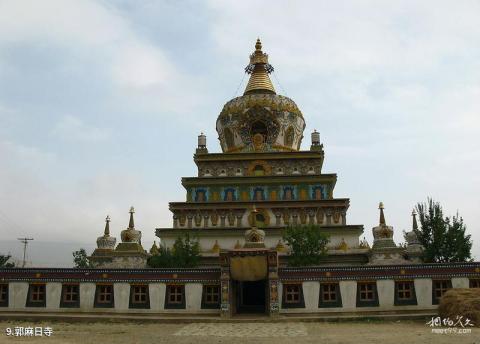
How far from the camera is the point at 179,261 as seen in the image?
109 feet

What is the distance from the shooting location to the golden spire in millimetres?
52750

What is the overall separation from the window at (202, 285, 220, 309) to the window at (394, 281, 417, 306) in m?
9.67

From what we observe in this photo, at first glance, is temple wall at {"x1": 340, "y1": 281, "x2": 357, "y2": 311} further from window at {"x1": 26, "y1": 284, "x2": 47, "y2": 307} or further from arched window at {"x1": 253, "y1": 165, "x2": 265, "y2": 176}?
arched window at {"x1": 253, "y1": 165, "x2": 265, "y2": 176}

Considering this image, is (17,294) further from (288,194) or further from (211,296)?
(288,194)

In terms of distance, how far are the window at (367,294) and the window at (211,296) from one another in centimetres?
771

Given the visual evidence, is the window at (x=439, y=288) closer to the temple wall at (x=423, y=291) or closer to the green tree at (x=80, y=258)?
the temple wall at (x=423, y=291)

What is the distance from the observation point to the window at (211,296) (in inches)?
992

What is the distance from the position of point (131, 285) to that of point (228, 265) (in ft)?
19.0

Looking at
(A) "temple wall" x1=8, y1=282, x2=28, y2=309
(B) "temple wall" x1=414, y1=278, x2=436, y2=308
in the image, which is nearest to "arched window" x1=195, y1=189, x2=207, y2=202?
(A) "temple wall" x1=8, y1=282, x2=28, y2=309

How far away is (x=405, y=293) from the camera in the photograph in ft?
81.0

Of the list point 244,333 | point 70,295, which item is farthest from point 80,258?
point 244,333

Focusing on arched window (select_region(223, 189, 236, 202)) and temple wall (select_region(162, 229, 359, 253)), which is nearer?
temple wall (select_region(162, 229, 359, 253))

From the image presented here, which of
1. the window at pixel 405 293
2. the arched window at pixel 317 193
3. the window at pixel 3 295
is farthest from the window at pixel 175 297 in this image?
the arched window at pixel 317 193

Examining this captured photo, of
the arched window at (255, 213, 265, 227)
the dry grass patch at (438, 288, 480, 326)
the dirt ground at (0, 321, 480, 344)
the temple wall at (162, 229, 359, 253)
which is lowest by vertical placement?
the dirt ground at (0, 321, 480, 344)
